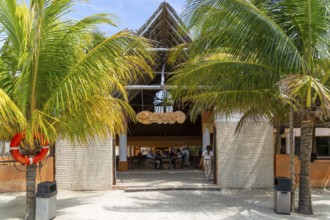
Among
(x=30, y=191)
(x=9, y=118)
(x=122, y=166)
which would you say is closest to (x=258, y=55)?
(x=9, y=118)

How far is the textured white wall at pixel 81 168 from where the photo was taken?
12.3 metres

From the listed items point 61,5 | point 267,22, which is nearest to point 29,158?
point 61,5

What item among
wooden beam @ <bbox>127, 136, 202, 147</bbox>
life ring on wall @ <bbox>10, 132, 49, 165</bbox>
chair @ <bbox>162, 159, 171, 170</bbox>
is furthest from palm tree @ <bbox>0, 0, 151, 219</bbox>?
wooden beam @ <bbox>127, 136, 202, 147</bbox>

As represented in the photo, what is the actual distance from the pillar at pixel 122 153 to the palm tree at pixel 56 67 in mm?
9264

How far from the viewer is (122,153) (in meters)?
17.2

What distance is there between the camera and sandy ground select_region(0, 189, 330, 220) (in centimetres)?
841

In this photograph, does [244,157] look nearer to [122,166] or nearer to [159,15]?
[159,15]

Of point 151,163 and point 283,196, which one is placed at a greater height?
point 283,196

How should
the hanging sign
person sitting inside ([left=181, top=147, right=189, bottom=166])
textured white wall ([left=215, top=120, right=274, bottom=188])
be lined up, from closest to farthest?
the hanging sign < textured white wall ([left=215, top=120, right=274, bottom=188]) < person sitting inside ([left=181, top=147, right=189, bottom=166])

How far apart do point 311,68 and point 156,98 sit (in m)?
10.5

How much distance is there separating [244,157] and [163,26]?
645 cm

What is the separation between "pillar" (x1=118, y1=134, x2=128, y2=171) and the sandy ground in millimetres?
5235

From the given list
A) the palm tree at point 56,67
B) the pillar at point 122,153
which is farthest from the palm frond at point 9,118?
the pillar at point 122,153

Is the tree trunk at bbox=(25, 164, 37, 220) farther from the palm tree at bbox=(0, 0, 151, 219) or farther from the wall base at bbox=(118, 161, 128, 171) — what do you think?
the wall base at bbox=(118, 161, 128, 171)
